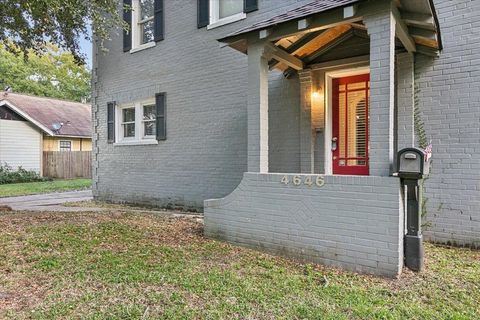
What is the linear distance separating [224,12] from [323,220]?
211 inches

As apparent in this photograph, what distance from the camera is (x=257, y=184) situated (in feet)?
15.4

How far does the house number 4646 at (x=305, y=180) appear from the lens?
13.6ft

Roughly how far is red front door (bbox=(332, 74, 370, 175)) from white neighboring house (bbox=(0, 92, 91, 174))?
728 inches

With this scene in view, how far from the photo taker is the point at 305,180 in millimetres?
4266

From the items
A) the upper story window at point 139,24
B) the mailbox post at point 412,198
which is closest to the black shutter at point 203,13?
the upper story window at point 139,24

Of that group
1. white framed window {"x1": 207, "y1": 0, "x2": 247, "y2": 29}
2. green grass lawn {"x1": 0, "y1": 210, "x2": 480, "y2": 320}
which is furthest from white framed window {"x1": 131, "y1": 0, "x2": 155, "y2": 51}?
green grass lawn {"x1": 0, "y1": 210, "x2": 480, "y2": 320}

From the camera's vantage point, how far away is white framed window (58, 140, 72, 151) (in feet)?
70.1

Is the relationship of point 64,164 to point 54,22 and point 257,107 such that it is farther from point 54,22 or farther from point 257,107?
point 257,107

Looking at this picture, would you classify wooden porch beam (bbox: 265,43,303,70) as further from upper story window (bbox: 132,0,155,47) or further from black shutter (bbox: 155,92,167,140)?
upper story window (bbox: 132,0,155,47)

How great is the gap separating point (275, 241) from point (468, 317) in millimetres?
2208

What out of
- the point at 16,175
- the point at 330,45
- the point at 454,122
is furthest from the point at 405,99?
the point at 16,175

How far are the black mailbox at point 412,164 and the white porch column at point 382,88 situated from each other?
146 millimetres

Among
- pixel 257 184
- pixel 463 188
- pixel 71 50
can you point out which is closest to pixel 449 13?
pixel 463 188

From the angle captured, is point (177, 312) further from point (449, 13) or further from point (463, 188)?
point (449, 13)
